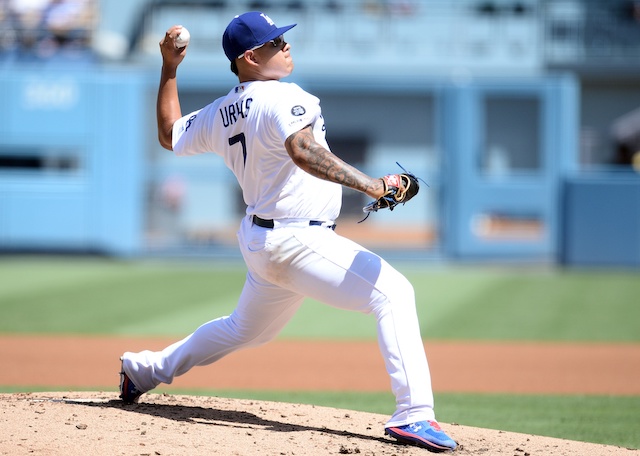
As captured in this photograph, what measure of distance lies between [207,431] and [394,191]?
133cm

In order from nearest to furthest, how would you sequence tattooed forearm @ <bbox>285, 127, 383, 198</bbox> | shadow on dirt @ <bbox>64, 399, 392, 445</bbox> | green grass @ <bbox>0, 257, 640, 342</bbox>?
tattooed forearm @ <bbox>285, 127, 383, 198</bbox>
shadow on dirt @ <bbox>64, 399, 392, 445</bbox>
green grass @ <bbox>0, 257, 640, 342</bbox>

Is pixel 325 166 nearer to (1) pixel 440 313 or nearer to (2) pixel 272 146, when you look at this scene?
(2) pixel 272 146

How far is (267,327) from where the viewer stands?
474cm

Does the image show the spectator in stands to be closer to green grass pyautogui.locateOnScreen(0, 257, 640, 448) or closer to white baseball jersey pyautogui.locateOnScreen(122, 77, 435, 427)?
green grass pyautogui.locateOnScreen(0, 257, 640, 448)

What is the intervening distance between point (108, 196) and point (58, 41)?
687cm

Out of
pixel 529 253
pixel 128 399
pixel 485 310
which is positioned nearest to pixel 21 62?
pixel 529 253

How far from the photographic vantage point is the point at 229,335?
15.6ft

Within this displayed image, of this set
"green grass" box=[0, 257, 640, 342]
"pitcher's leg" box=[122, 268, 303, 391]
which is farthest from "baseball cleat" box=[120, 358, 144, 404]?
"green grass" box=[0, 257, 640, 342]

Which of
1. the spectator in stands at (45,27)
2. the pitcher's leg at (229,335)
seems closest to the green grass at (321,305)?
the pitcher's leg at (229,335)

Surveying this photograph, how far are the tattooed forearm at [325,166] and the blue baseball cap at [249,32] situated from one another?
1.80 ft

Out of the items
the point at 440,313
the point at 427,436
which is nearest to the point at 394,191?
the point at 427,436

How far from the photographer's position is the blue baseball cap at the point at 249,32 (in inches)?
173

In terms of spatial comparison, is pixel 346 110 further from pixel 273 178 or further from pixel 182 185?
pixel 273 178

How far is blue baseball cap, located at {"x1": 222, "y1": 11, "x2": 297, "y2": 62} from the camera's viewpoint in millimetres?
4391
